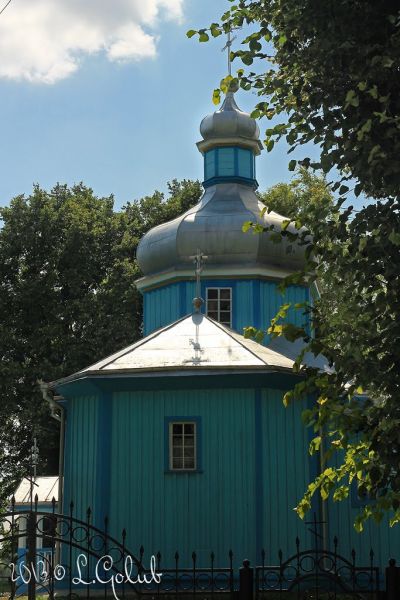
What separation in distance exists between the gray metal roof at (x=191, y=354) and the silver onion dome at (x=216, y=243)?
2798mm

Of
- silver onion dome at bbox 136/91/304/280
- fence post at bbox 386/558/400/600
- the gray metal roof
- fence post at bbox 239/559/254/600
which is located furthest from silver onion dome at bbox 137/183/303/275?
fence post at bbox 239/559/254/600

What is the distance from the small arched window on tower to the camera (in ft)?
59.9

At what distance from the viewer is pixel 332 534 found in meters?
14.3

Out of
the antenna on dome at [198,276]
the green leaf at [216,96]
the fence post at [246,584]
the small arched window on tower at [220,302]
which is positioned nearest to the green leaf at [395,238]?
the green leaf at [216,96]

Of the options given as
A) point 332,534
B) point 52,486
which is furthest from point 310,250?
point 52,486

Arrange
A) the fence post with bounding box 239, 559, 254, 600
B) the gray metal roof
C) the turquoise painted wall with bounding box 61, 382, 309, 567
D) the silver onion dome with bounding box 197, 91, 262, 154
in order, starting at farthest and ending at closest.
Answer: the silver onion dome with bounding box 197, 91, 262, 154
the gray metal roof
the turquoise painted wall with bounding box 61, 382, 309, 567
the fence post with bounding box 239, 559, 254, 600

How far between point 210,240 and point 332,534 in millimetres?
6784

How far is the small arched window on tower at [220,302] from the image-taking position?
18.3 m

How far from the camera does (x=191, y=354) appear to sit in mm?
14414

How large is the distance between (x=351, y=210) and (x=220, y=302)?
11.1m

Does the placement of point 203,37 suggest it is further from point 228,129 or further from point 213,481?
point 228,129

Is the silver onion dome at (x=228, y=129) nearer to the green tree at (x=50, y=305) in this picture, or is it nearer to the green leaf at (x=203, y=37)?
the green tree at (x=50, y=305)

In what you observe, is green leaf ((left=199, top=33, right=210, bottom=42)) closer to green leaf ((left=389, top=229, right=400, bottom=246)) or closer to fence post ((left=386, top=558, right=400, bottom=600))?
green leaf ((left=389, top=229, right=400, bottom=246))

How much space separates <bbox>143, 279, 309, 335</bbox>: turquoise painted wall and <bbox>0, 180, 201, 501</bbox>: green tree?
301 inches
